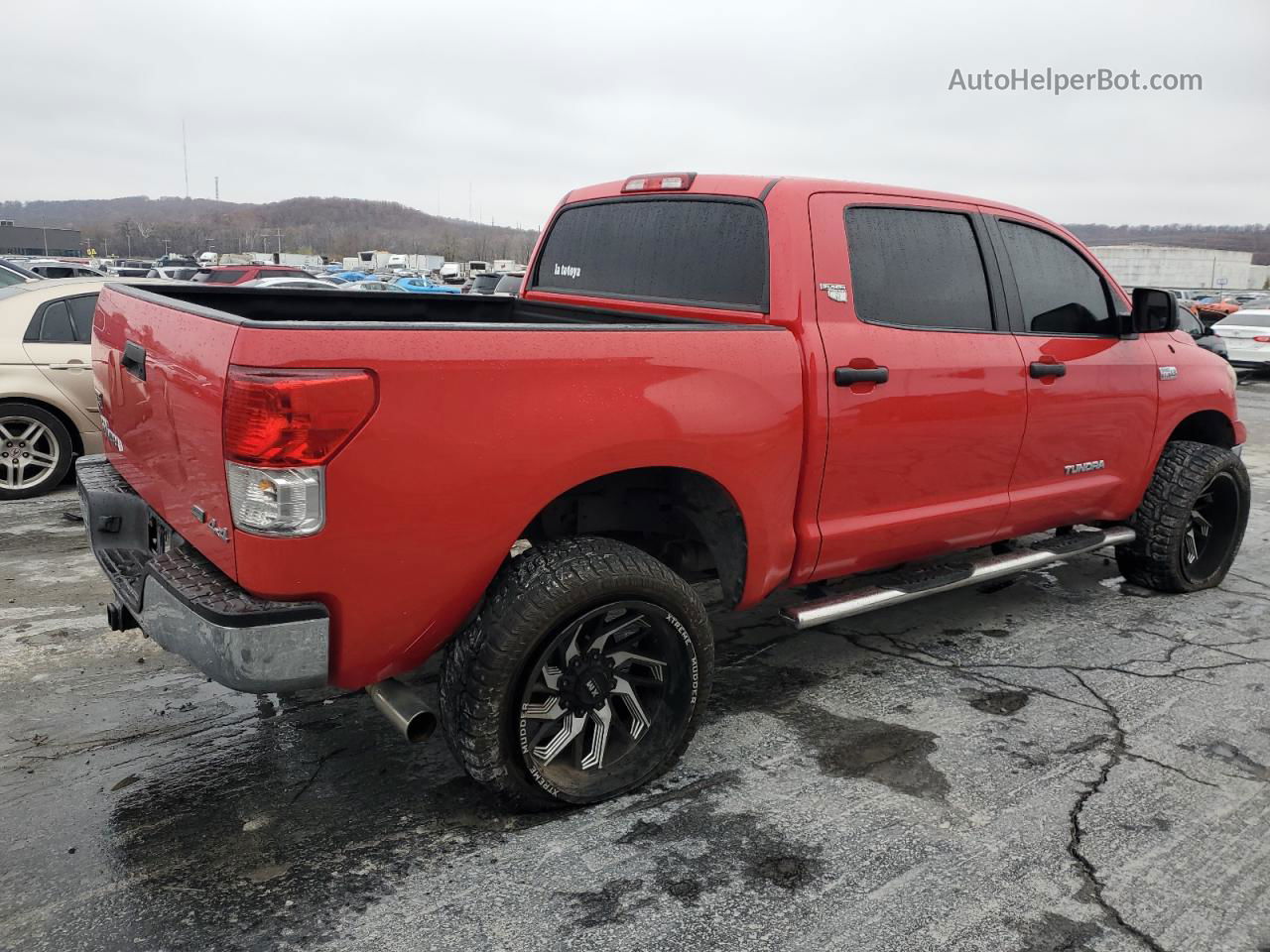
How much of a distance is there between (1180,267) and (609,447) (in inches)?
4456

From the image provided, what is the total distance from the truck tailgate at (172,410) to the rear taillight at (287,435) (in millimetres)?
66

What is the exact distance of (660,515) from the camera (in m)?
3.61

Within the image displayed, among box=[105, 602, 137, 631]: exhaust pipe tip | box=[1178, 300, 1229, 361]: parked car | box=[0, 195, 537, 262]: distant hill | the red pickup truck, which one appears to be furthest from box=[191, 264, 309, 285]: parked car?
box=[0, 195, 537, 262]: distant hill

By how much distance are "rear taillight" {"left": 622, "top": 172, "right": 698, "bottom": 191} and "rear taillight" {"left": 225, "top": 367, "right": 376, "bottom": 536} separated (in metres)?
2.00

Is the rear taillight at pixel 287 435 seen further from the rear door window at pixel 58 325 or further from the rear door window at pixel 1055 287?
the rear door window at pixel 58 325

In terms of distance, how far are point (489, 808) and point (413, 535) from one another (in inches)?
40.0

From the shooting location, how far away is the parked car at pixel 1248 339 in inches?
772

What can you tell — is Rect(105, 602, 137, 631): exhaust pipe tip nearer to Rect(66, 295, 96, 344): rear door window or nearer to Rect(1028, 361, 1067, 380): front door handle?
Rect(1028, 361, 1067, 380): front door handle

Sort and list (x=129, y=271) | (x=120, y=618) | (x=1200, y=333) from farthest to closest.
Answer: (x=129, y=271) → (x=1200, y=333) → (x=120, y=618)

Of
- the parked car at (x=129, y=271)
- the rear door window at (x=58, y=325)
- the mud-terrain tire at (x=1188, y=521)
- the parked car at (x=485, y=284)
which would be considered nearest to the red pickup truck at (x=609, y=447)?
Answer: the mud-terrain tire at (x=1188, y=521)

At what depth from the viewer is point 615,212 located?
436cm

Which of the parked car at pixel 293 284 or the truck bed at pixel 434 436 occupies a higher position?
the parked car at pixel 293 284

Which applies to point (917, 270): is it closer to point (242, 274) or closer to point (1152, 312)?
point (1152, 312)

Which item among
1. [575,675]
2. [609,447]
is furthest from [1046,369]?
[575,675]
